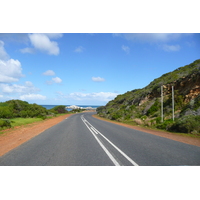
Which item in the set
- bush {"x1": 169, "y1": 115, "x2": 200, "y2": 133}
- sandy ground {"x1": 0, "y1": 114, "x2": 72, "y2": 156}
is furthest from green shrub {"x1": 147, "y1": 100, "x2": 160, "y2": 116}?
sandy ground {"x1": 0, "y1": 114, "x2": 72, "y2": 156}

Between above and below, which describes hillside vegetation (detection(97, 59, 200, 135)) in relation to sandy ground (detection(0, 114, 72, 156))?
above

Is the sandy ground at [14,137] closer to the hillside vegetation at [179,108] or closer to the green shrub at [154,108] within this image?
the hillside vegetation at [179,108]

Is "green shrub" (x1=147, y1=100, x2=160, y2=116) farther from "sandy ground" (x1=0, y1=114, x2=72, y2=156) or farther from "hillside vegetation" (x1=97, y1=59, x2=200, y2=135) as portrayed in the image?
"sandy ground" (x1=0, y1=114, x2=72, y2=156)

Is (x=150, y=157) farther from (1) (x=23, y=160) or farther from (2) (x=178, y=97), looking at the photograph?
(2) (x=178, y=97)

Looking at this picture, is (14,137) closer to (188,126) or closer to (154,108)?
(188,126)

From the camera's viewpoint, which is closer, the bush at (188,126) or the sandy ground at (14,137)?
the sandy ground at (14,137)

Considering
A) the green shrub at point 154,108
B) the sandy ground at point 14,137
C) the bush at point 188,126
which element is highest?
the green shrub at point 154,108

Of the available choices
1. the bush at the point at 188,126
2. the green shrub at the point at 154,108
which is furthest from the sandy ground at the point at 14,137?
the green shrub at the point at 154,108

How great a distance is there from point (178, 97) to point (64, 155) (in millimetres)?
21586

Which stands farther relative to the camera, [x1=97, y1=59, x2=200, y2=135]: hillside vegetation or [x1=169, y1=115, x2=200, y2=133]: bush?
[x1=97, y1=59, x2=200, y2=135]: hillside vegetation

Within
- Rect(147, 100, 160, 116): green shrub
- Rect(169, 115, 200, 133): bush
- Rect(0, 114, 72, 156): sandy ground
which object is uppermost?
Rect(147, 100, 160, 116): green shrub

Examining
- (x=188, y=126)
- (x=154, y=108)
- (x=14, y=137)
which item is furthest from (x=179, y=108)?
(x=14, y=137)

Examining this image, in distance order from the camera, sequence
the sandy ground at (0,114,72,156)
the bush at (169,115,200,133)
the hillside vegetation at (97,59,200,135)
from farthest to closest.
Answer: the hillside vegetation at (97,59,200,135)
the bush at (169,115,200,133)
the sandy ground at (0,114,72,156)

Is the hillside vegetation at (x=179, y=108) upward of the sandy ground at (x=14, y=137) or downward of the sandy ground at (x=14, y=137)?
upward
